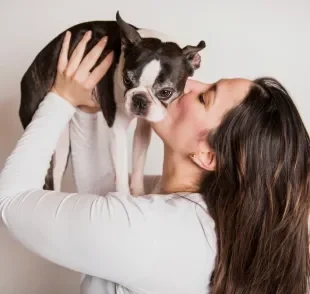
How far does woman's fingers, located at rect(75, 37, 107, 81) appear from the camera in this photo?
4.42ft

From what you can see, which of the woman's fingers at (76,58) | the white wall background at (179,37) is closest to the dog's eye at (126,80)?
the woman's fingers at (76,58)

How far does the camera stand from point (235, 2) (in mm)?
2039

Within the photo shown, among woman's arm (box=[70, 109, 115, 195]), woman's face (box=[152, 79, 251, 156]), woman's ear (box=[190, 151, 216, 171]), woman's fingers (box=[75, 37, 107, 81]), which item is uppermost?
woman's fingers (box=[75, 37, 107, 81])

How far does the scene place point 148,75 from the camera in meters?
1.35

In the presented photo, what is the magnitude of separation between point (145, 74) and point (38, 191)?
416mm

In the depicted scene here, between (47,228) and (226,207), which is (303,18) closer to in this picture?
(226,207)

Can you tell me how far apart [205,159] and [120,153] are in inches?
12.0

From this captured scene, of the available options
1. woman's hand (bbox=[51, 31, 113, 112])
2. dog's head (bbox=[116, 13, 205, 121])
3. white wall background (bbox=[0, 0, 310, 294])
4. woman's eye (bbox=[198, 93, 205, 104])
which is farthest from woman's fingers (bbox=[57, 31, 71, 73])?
white wall background (bbox=[0, 0, 310, 294])

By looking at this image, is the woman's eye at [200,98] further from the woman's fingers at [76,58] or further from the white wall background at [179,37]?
the white wall background at [179,37]

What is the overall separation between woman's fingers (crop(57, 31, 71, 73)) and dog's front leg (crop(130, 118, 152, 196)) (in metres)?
0.32

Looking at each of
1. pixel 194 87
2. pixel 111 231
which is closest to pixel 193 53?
pixel 194 87

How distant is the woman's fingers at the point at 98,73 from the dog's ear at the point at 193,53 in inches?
8.2

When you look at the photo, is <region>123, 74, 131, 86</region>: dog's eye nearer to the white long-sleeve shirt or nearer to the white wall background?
the white long-sleeve shirt

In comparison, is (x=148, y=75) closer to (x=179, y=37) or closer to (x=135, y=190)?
(x=135, y=190)
